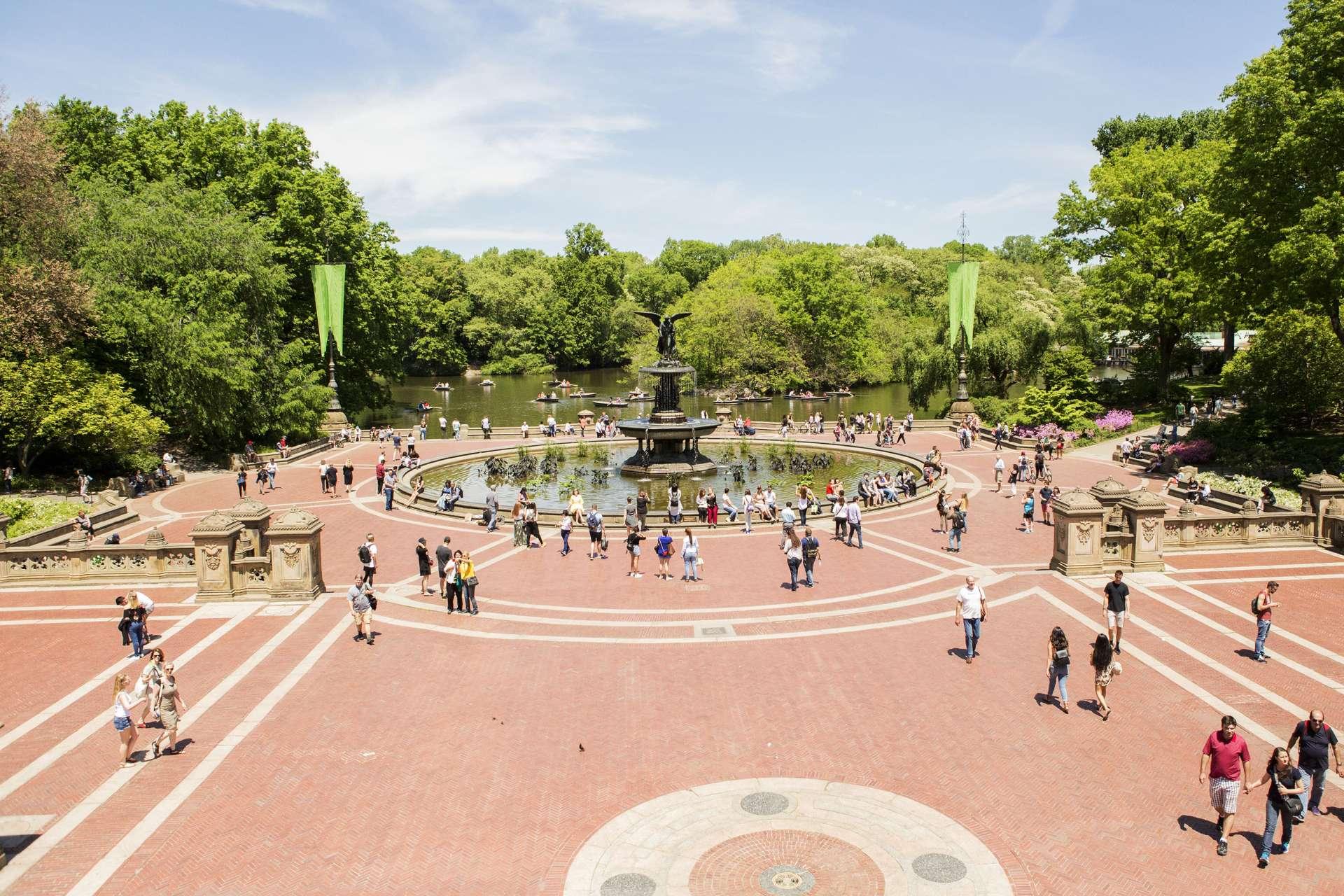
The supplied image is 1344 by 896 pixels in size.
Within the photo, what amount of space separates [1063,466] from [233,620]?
33019 millimetres

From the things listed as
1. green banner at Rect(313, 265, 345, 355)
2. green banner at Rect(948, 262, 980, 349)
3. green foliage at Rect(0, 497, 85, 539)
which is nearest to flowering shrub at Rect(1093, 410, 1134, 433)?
green banner at Rect(948, 262, 980, 349)

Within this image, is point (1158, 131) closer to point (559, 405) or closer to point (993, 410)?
point (993, 410)

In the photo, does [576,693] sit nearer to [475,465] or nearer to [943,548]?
[943,548]

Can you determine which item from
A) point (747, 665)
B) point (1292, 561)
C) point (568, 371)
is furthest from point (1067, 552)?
point (568, 371)

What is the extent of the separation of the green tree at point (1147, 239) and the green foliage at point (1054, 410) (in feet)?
18.4

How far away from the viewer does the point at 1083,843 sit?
1048 centimetres

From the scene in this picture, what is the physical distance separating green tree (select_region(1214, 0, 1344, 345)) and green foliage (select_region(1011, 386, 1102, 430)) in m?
14.2

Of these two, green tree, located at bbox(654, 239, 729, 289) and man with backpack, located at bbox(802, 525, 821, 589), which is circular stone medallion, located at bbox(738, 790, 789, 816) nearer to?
man with backpack, located at bbox(802, 525, 821, 589)

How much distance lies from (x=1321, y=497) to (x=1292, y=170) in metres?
14.6

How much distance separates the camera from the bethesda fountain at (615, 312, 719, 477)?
3862 cm

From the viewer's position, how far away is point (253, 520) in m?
21.6

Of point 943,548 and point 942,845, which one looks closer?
point 942,845

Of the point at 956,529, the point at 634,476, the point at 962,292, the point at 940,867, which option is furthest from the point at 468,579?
the point at 962,292

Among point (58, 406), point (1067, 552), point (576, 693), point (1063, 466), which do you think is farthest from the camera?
point (1063, 466)
